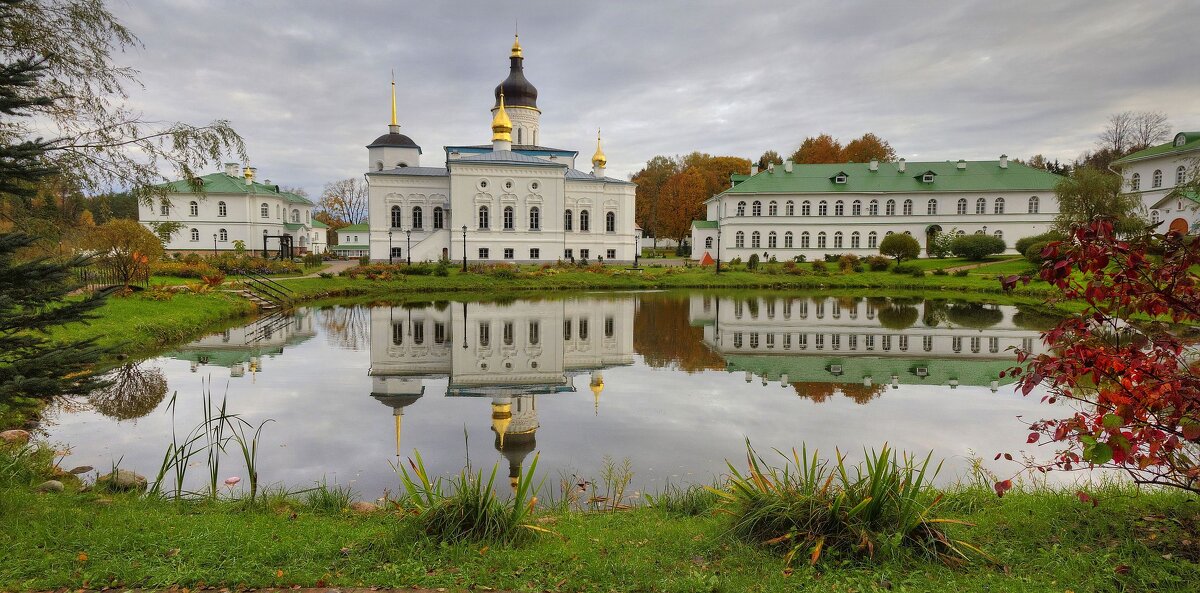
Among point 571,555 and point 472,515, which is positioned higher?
point 472,515

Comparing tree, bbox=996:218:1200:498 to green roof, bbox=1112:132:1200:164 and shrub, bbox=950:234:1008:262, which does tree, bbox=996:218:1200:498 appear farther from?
green roof, bbox=1112:132:1200:164

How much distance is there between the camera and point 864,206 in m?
48.8

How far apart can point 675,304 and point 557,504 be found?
21165mm

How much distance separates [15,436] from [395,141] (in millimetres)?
42493

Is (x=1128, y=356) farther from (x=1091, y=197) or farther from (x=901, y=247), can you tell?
(x=901, y=247)

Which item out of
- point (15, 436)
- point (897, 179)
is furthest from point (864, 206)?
point (15, 436)

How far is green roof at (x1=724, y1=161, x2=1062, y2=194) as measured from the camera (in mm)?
47875

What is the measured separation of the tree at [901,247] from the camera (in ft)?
131

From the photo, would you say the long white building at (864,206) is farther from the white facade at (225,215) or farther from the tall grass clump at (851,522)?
the tall grass clump at (851,522)

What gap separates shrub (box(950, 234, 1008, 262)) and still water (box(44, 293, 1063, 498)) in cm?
2365

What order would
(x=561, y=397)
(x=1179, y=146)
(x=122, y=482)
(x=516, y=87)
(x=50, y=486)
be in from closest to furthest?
(x=50, y=486) → (x=122, y=482) → (x=561, y=397) → (x=1179, y=146) → (x=516, y=87)

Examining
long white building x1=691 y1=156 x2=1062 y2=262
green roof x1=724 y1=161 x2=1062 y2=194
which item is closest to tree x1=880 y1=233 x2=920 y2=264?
long white building x1=691 y1=156 x2=1062 y2=262

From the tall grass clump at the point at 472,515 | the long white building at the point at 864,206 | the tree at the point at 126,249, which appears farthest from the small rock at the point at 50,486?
the long white building at the point at 864,206

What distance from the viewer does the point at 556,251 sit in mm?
44625
